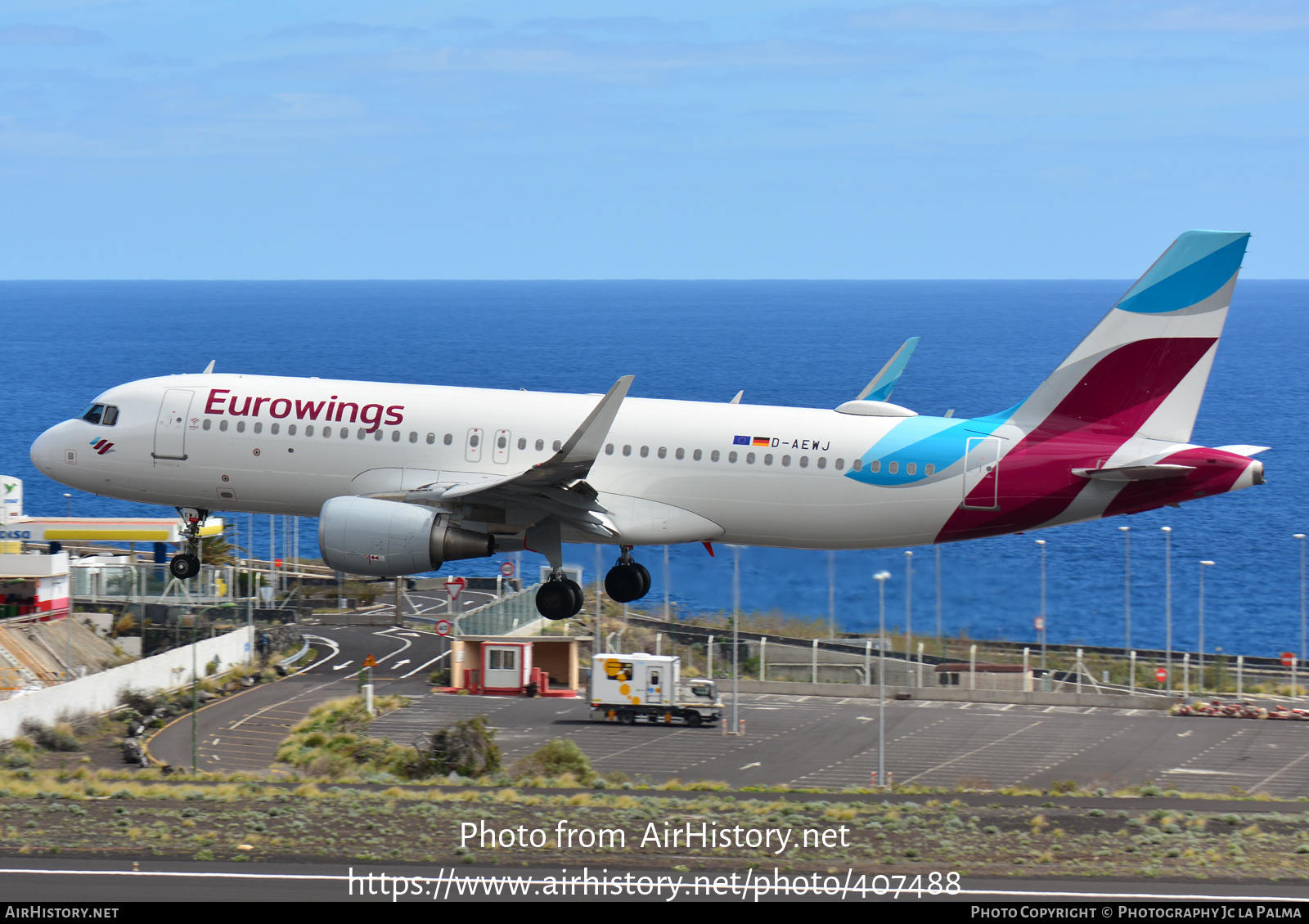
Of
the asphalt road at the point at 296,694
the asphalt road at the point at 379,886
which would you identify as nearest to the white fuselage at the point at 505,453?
the asphalt road at the point at 379,886

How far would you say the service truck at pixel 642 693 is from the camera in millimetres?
70438

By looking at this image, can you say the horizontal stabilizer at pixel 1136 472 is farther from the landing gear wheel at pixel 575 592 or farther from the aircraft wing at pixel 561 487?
the landing gear wheel at pixel 575 592

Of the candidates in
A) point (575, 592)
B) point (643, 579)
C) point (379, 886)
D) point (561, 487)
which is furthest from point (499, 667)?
point (379, 886)

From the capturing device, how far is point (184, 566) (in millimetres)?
42594

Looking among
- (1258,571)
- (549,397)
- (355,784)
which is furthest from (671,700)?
(1258,571)

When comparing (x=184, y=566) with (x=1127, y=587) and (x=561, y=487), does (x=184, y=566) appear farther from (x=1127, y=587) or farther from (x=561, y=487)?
(x=1127, y=587)

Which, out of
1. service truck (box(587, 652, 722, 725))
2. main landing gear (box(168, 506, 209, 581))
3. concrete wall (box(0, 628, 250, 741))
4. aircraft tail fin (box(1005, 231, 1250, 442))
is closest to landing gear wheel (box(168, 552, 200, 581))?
main landing gear (box(168, 506, 209, 581))

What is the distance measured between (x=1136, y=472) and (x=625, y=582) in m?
14.2

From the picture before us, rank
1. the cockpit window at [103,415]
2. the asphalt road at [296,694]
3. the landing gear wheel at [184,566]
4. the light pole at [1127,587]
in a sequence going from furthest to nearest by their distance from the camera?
the light pole at [1127,587] < the asphalt road at [296,694] < the cockpit window at [103,415] < the landing gear wheel at [184,566]

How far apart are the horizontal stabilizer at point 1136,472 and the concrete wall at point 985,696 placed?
39.7 m

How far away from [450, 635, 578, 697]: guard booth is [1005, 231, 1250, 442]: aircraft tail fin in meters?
44.2

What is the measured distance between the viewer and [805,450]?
3819cm

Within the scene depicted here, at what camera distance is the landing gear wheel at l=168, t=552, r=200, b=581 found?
4225 cm
